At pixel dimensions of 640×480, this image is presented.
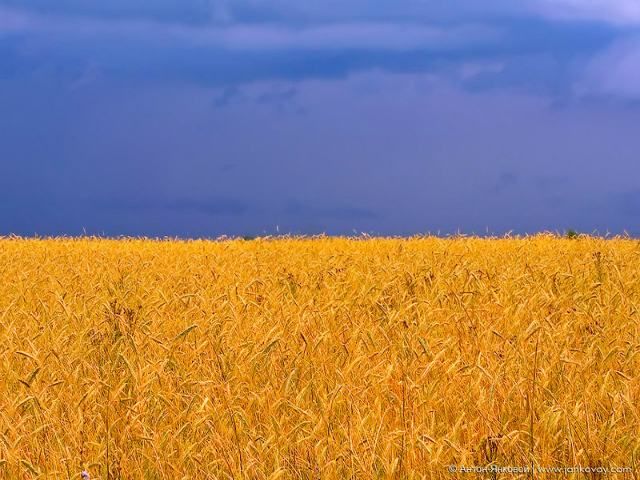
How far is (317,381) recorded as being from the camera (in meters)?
4.15

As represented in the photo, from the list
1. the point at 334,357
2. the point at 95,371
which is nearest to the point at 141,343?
the point at 95,371

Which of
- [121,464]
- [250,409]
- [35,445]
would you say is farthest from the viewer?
[250,409]

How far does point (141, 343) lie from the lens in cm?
465

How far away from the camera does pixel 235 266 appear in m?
9.30

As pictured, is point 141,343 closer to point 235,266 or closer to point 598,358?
point 598,358

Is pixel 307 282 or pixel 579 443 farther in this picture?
pixel 307 282

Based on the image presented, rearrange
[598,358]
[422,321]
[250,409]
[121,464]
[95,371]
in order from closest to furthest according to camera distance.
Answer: [121,464]
[250,409]
[95,371]
[598,358]
[422,321]

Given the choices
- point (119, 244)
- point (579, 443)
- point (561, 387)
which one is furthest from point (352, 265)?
point (119, 244)

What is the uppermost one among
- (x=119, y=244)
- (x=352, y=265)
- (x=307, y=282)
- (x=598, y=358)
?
(x=119, y=244)

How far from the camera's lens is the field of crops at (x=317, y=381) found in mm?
2984

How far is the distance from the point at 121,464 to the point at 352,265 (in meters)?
5.97

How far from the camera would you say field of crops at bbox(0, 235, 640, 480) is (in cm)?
298

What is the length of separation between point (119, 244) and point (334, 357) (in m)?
10.4

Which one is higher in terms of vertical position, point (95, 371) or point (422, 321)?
point (422, 321)
